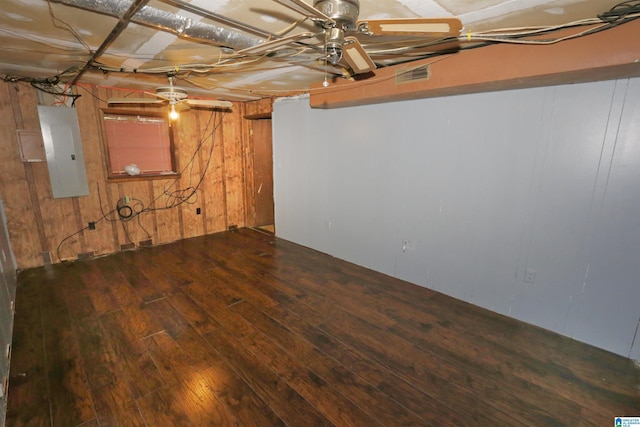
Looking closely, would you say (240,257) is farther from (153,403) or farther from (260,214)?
(153,403)

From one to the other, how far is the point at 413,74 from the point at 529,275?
2.11 meters

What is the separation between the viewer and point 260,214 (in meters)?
6.00

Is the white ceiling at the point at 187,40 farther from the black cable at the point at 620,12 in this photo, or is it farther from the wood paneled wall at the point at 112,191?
the wood paneled wall at the point at 112,191

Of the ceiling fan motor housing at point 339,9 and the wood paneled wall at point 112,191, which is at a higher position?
the ceiling fan motor housing at point 339,9

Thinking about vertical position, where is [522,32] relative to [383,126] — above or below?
above

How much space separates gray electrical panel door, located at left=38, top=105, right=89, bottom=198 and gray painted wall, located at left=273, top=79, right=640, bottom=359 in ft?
10.8

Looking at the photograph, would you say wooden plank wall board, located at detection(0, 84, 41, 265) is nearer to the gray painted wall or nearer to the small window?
the small window

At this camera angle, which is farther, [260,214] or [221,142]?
[260,214]

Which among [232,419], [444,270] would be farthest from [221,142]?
[232,419]

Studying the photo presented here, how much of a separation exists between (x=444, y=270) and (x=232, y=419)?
96.2 inches

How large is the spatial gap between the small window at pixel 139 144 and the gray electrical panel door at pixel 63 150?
1.34 ft

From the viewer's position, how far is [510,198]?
2.68 m

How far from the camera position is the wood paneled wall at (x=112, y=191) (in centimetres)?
361

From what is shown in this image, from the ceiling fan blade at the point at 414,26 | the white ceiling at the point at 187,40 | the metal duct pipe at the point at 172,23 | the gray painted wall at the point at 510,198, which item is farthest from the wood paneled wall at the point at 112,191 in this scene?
the ceiling fan blade at the point at 414,26
